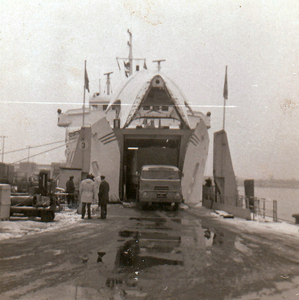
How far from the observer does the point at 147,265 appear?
5934 millimetres

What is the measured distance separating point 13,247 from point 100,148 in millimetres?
16679

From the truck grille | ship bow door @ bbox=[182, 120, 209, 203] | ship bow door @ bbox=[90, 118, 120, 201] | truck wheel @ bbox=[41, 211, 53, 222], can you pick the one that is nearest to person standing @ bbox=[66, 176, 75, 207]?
the truck grille

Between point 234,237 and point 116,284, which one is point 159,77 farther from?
point 116,284

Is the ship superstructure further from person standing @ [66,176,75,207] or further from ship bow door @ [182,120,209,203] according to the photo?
person standing @ [66,176,75,207]

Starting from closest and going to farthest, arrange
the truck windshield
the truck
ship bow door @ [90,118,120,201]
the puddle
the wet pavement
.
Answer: the wet pavement, the puddle, the truck, the truck windshield, ship bow door @ [90,118,120,201]

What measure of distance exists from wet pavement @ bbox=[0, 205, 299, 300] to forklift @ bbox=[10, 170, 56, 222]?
6.41 ft

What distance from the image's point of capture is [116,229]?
33.9 ft

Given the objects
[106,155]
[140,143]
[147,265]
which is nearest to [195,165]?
[140,143]

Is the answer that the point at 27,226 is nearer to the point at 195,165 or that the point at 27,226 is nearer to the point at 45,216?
the point at 45,216

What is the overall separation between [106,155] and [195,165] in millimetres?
6448

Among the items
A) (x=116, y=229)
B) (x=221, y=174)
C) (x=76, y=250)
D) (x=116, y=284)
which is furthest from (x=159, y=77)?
(x=116, y=284)

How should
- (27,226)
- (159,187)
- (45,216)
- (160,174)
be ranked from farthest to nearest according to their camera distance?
(160,174) < (159,187) < (45,216) < (27,226)

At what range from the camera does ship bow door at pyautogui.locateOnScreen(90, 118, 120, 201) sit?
22.8 metres

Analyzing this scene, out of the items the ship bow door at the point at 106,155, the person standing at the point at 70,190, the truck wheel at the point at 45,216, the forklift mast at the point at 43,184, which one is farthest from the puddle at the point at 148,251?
the ship bow door at the point at 106,155
